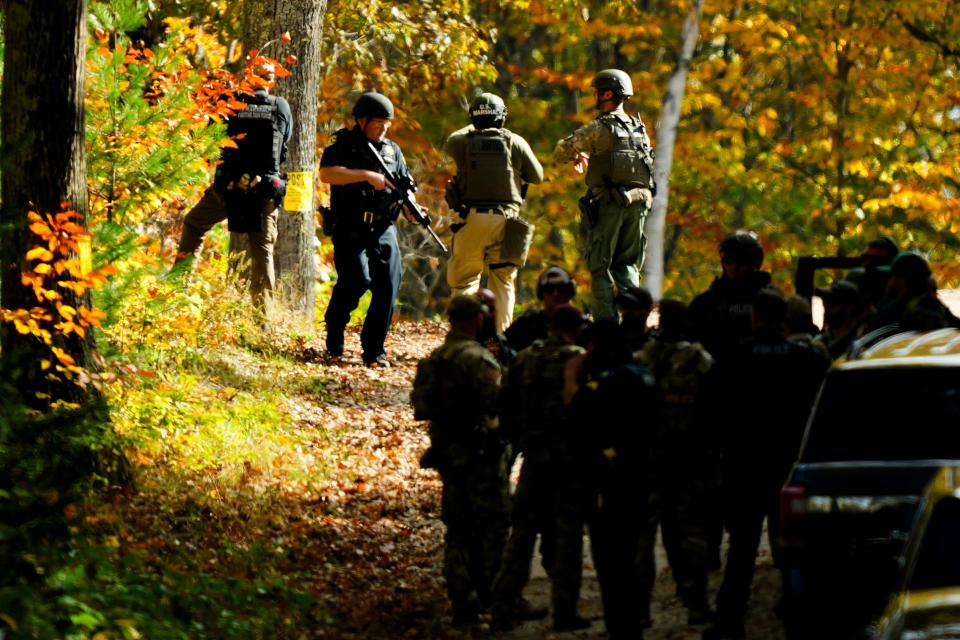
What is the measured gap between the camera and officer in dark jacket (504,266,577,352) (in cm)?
826

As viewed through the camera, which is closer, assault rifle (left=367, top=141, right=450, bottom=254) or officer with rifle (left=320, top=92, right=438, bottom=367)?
officer with rifle (left=320, top=92, right=438, bottom=367)

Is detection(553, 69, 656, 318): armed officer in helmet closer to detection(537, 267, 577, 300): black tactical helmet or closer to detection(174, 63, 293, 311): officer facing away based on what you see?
detection(174, 63, 293, 311): officer facing away

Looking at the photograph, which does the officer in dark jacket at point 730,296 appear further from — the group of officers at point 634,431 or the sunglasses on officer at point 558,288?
the sunglasses on officer at point 558,288

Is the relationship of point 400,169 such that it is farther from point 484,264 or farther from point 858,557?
point 858,557

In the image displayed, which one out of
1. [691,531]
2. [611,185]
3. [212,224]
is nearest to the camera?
[691,531]

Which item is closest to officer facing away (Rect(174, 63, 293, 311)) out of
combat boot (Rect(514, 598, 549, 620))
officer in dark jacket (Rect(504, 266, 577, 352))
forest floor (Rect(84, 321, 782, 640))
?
forest floor (Rect(84, 321, 782, 640))

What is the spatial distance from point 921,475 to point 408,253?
18328mm

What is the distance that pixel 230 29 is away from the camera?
18.7 metres

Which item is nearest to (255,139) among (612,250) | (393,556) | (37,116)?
(612,250)

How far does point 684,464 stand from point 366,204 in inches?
221

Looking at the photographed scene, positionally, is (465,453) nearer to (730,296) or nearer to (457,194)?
(730,296)

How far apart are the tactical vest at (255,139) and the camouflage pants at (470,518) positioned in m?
5.76

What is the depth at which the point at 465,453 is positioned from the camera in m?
7.93

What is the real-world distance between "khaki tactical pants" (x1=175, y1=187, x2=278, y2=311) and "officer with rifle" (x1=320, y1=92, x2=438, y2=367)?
0.84 m
